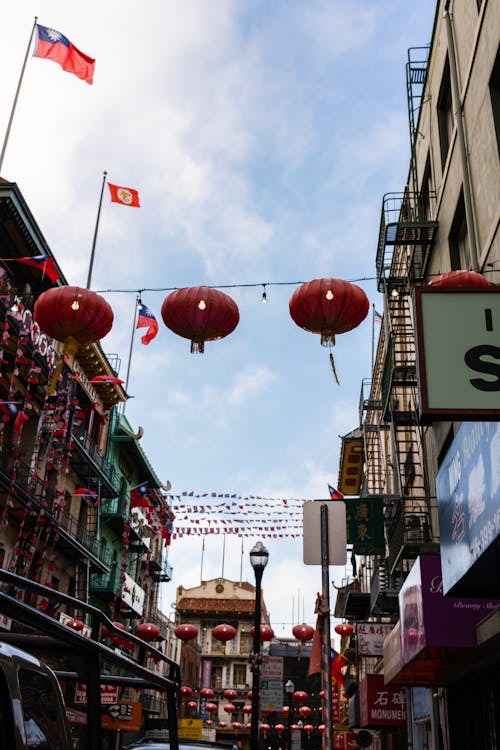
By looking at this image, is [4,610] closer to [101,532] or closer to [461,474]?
[461,474]

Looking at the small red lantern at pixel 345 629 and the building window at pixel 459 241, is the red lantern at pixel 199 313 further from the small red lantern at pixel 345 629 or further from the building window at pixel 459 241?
the small red lantern at pixel 345 629

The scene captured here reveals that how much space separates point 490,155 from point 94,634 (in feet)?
31.5

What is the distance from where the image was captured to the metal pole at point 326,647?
5.71 meters

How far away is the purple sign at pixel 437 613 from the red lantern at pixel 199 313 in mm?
4329

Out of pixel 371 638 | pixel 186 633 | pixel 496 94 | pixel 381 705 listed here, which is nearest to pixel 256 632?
pixel 381 705

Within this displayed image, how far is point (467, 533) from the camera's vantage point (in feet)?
22.4

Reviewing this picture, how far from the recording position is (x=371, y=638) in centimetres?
2011

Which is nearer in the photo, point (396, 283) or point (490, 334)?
point (490, 334)

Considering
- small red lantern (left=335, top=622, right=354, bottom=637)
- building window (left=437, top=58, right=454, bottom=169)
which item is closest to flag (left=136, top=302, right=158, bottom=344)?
building window (left=437, top=58, right=454, bottom=169)

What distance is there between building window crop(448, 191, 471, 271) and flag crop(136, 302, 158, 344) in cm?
1082

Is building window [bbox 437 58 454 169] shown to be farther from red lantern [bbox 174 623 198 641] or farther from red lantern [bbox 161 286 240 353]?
red lantern [bbox 174 623 198 641]

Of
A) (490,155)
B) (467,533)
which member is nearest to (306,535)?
(467,533)

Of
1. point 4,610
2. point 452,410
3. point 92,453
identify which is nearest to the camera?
point 4,610

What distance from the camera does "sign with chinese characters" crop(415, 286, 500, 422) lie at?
453 cm
